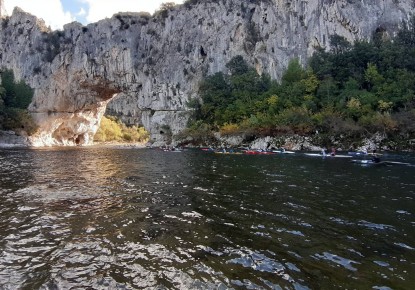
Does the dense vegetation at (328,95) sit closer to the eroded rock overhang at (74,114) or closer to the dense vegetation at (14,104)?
the eroded rock overhang at (74,114)

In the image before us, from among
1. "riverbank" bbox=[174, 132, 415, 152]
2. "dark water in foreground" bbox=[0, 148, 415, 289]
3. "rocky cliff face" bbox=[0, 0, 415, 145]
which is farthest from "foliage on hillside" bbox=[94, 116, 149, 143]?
"dark water in foreground" bbox=[0, 148, 415, 289]

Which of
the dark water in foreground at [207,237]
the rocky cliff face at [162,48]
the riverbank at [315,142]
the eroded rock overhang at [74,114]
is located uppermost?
the rocky cliff face at [162,48]

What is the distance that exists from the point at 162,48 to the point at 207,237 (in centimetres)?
7821

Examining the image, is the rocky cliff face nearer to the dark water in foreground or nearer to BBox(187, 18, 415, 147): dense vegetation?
BBox(187, 18, 415, 147): dense vegetation

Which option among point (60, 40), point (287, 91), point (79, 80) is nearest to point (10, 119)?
point (79, 80)

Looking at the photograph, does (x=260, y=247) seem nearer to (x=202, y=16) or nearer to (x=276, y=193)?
(x=276, y=193)

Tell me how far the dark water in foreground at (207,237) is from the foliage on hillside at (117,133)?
329 ft

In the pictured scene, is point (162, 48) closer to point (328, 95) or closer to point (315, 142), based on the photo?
point (328, 95)

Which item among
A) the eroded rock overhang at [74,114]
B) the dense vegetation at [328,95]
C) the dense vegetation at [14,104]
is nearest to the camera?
the dense vegetation at [328,95]

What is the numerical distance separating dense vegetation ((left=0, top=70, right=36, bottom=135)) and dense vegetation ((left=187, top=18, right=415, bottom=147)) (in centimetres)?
3780

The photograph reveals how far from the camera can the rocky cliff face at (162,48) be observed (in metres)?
69.6

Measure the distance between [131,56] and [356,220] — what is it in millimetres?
78684

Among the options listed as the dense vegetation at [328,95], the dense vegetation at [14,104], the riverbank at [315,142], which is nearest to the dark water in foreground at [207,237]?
the riverbank at [315,142]

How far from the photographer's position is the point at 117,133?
117188 millimetres
